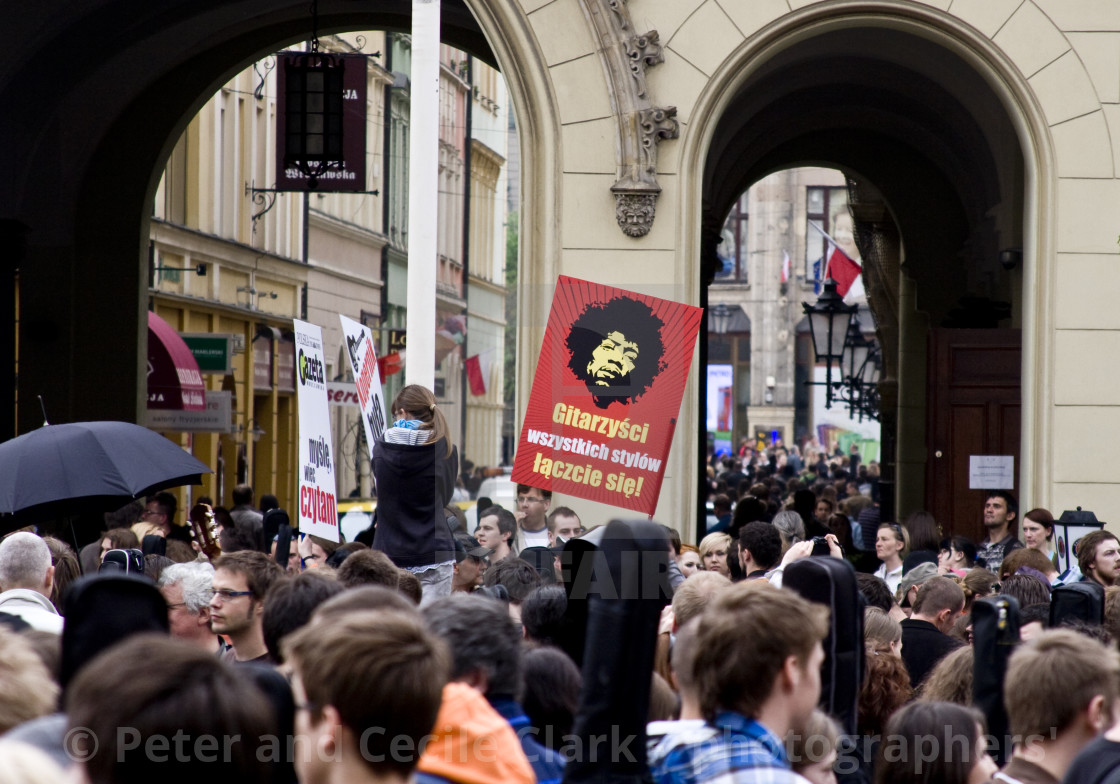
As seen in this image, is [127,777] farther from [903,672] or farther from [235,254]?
[235,254]

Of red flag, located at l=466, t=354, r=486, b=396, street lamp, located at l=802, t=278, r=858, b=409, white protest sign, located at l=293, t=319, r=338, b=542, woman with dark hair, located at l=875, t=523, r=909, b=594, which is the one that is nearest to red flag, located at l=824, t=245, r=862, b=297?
street lamp, located at l=802, t=278, r=858, b=409

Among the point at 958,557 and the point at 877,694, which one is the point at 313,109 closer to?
the point at 958,557

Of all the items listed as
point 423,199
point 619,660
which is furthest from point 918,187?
point 619,660

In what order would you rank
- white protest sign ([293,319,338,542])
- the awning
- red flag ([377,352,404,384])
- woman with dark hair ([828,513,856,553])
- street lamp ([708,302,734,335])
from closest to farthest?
white protest sign ([293,319,338,542]), woman with dark hair ([828,513,856,553]), the awning, red flag ([377,352,404,384]), street lamp ([708,302,734,335])

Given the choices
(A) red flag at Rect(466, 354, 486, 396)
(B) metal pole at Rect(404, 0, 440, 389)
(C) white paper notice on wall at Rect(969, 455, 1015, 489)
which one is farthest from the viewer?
(A) red flag at Rect(466, 354, 486, 396)

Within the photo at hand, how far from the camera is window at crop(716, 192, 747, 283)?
77438 millimetres

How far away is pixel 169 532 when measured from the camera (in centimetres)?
1340

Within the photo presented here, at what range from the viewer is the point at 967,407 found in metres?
15.6

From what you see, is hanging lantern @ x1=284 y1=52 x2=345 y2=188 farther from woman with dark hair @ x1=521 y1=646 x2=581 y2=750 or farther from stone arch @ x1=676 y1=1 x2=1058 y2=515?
woman with dark hair @ x1=521 y1=646 x2=581 y2=750

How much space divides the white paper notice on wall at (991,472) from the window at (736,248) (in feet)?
206

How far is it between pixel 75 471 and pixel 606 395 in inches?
139

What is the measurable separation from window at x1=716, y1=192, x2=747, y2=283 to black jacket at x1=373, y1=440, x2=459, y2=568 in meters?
69.7

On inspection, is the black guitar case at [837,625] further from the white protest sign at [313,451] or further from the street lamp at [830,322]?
the street lamp at [830,322]

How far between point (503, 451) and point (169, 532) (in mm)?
49599
